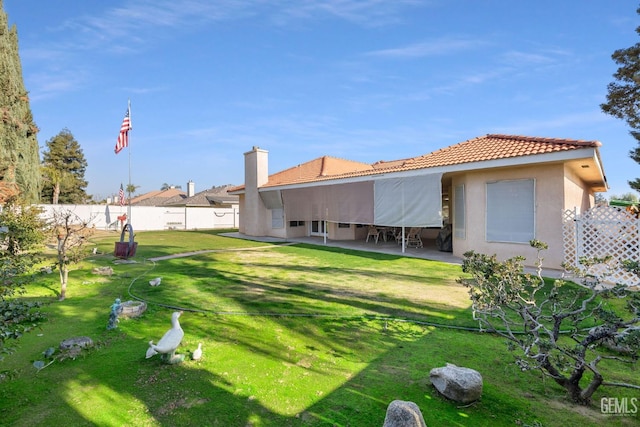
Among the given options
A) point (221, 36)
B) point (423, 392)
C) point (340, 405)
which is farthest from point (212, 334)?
point (221, 36)

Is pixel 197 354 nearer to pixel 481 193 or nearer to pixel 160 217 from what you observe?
pixel 481 193

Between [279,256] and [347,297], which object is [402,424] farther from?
[279,256]

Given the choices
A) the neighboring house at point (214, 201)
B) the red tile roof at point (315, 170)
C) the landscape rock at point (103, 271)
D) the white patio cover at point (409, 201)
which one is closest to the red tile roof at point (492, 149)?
the white patio cover at point (409, 201)

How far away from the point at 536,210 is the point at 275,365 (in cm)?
916

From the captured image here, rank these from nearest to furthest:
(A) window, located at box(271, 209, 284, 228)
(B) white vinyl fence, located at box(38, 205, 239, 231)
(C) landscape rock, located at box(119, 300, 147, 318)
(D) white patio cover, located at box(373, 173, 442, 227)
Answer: (C) landscape rock, located at box(119, 300, 147, 318) < (D) white patio cover, located at box(373, 173, 442, 227) < (A) window, located at box(271, 209, 284, 228) < (B) white vinyl fence, located at box(38, 205, 239, 231)

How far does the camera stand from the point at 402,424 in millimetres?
2156

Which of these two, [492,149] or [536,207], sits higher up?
[492,149]

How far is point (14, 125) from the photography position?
61.1 ft

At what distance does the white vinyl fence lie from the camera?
88.9 feet

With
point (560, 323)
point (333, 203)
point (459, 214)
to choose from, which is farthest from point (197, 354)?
point (333, 203)

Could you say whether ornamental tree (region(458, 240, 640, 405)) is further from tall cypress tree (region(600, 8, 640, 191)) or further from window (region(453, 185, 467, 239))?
tall cypress tree (region(600, 8, 640, 191))

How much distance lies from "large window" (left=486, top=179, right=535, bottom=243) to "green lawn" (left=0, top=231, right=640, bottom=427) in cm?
409

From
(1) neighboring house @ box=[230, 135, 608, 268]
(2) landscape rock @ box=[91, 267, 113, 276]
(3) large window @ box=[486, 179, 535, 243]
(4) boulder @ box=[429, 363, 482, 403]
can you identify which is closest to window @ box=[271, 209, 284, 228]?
(1) neighboring house @ box=[230, 135, 608, 268]

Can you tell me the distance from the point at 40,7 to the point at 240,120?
12167 mm
